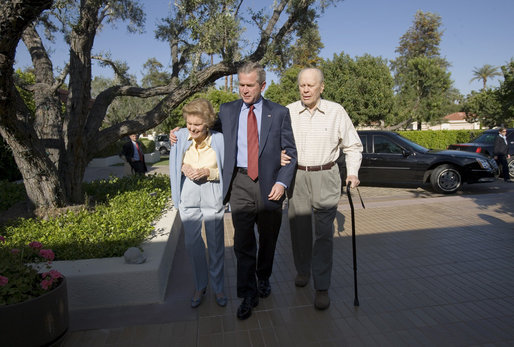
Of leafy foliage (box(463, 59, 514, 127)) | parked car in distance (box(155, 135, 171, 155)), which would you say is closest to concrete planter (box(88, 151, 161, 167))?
parked car in distance (box(155, 135, 171, 155))

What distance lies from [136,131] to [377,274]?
436cm

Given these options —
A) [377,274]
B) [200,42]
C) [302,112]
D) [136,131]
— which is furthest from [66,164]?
[377,274]

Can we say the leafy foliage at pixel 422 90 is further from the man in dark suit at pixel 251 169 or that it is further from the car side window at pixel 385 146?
the man in dark suit at pixel 251 169

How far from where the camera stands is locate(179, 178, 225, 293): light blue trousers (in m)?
3.20

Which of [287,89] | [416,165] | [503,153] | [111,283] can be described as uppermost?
[287,89]

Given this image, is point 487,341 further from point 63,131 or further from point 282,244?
point 63,131

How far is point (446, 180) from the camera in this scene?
8977mm

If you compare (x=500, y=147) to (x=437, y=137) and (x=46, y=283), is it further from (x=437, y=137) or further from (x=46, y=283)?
(x=437, y=137)

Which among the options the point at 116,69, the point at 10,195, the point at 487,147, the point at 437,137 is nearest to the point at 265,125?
the point at 116,69

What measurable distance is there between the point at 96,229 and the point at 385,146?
309 inches

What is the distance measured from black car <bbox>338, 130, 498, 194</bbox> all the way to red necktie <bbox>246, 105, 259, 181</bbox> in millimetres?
5938

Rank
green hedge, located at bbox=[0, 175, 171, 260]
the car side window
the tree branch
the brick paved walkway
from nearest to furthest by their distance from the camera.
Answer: the brick paved walkway < green hedge, located at bbox=[0, 175, 171, 260] < the tree branch < the car side window

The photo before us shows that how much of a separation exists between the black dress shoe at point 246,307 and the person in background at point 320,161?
22.0 inches

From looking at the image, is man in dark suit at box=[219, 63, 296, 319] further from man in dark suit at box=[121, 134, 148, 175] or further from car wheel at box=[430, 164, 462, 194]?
car wheel at box=[430, 164, 462, 194]
